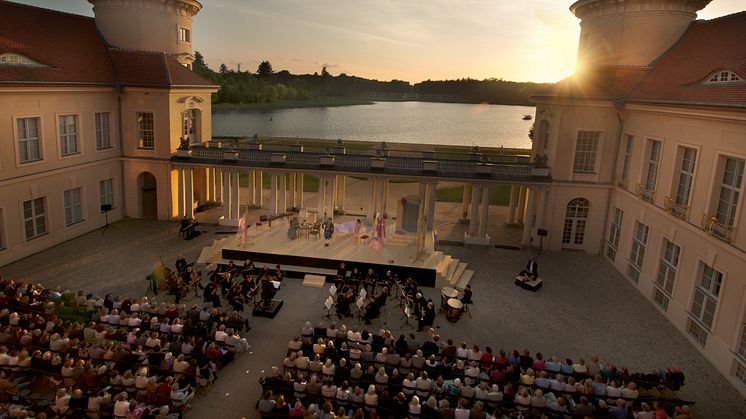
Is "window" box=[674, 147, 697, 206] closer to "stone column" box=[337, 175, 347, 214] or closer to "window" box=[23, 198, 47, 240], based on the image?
"stone column" box=[337, 175, 347, 214]

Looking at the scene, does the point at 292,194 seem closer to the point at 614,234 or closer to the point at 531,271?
the point at 531,271

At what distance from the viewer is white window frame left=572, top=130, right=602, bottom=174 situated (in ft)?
104

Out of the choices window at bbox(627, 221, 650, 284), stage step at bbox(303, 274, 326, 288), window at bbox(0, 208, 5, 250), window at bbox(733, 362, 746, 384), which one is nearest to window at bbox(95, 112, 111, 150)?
window at bbox(0, 208, 5, 250)

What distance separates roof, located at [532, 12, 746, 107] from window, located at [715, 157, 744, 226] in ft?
8.02

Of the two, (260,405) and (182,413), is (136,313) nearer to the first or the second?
(182,413)

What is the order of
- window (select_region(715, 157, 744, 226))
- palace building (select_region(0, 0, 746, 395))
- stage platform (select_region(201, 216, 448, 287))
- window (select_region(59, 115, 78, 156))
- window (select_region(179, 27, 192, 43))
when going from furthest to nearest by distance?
window (select_region(179, 27, 192, 43)) → window (select_region(59, 115, 78, 156)) → stage platform (select_region(201, 216, 448, 287)) → palace building (select_region(0, 0, 746, 395)) → window (select_region(715, 157, 744, 226))

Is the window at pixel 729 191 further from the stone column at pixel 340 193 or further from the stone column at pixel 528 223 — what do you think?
Result: the stone column at pixel 340 193

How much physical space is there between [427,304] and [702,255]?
37.1 ft

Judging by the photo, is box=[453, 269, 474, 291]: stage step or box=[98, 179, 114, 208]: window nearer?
box=[453, 269, 474, 291]: stage step

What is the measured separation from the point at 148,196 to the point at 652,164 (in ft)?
107

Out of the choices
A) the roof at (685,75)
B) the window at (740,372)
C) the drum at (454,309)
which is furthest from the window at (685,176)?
the drum at (454,309)

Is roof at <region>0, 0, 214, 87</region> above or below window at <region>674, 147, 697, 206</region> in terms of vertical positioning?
above

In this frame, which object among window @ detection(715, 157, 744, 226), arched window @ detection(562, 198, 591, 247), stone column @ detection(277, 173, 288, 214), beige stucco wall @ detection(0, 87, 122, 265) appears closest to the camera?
window @ detection(715, 157, 744, 226)

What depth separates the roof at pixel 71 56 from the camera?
27.7m
